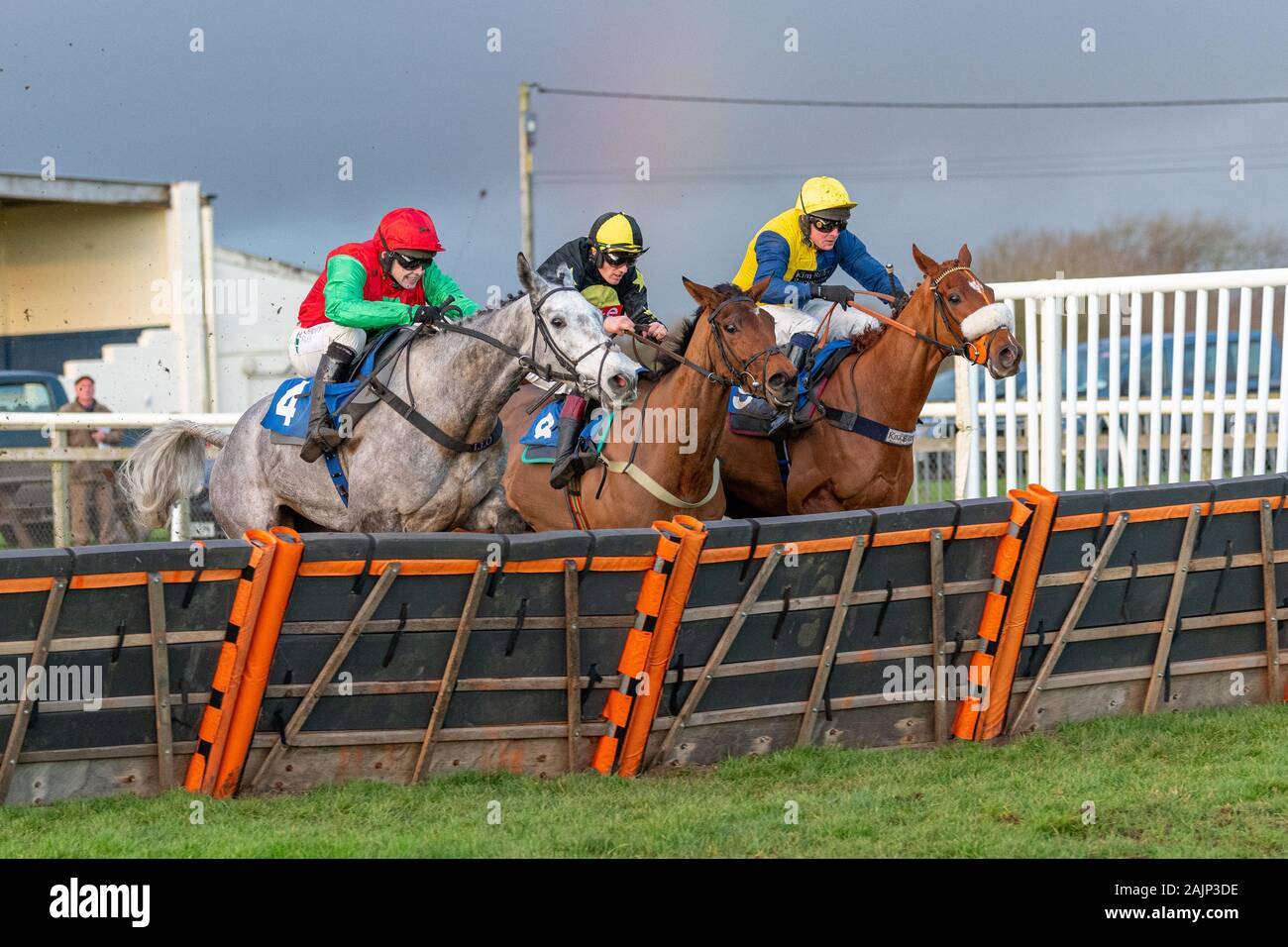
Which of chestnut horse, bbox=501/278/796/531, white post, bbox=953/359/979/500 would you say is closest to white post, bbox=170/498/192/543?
chestnut horse, bbox=501/278/796/531

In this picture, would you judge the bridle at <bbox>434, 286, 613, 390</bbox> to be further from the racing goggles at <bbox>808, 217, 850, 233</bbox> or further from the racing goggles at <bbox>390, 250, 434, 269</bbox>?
the racing goggles at <bbox>808, 217, 850, 233</bbox>

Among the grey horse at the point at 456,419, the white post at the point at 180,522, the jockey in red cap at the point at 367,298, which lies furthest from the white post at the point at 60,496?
the grey horse at the point at 456,419

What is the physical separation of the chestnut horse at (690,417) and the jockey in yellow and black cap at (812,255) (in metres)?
0.82

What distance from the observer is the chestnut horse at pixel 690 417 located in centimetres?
696

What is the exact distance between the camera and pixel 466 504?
6.88 meters

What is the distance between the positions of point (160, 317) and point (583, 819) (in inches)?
585

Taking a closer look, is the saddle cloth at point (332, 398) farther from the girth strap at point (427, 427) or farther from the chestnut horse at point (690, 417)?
the chestnut horse at point (690, 417)

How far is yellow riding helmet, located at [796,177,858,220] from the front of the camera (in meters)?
8.20

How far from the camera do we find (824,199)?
26.9 feet

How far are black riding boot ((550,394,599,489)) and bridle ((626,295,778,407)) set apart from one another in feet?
1.62

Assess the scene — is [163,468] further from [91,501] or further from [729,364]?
[91,501]
